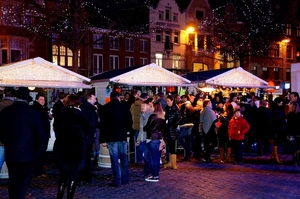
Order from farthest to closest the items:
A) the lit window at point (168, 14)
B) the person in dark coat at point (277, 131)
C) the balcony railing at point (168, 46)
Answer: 1. the lit window at point (168, 14)
2. the balcony railing at point (168, 46)
3. the person in dark coat at point (277, 131)

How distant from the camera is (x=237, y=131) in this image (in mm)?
11391

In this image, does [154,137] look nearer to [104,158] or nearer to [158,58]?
[104,158]

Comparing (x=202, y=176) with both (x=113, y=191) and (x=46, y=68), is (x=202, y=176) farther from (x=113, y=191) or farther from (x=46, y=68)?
(x=46, y=68)

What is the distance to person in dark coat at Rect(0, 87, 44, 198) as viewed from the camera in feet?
19.0

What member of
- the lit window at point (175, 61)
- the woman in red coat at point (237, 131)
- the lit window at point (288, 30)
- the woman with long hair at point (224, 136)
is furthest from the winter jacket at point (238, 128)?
the lit window at point (288, 30)

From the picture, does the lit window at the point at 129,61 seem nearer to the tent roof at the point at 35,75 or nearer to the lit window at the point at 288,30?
the lit window at the point at 288,30

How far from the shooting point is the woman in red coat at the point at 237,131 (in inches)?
448

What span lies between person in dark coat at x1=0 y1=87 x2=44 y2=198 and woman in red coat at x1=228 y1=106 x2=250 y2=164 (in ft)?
21.9

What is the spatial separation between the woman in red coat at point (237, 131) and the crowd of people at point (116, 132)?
3 cm

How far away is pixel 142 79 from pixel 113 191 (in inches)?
346

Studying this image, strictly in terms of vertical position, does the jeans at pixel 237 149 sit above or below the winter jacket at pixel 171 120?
below

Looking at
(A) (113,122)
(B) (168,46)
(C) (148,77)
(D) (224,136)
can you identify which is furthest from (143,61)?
(A) (113,122)

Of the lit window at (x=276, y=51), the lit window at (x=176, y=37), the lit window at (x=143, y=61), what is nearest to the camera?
the lit window at (x=143, y=61)

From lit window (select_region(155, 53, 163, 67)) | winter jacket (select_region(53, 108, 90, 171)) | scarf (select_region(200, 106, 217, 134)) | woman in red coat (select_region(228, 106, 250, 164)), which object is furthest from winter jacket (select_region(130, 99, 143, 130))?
lit window (select_region(155, 53, 163, 67))
